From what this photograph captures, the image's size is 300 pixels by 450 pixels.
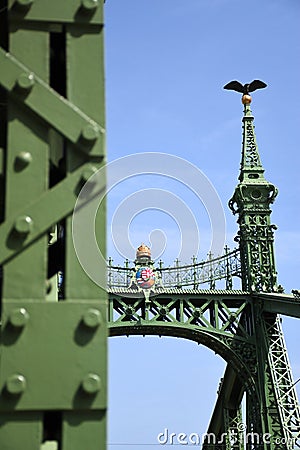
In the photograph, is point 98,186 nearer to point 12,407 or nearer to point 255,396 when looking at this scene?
point 12,407

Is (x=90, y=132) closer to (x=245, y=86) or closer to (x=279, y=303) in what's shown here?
(x=279, y=303)

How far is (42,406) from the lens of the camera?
2.88 meters

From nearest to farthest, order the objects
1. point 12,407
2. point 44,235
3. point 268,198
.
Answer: point 12,407 < point 44,235 < point 268,198

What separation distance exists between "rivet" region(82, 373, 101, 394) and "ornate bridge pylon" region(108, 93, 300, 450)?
20697mm

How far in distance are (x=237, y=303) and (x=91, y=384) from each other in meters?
22.8

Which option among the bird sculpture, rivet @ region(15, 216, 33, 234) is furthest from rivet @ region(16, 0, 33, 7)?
the bird sculpture

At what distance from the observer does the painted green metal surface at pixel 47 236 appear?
114 inches

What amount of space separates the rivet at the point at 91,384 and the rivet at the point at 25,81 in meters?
1.34

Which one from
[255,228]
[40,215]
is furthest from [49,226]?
[255,228]

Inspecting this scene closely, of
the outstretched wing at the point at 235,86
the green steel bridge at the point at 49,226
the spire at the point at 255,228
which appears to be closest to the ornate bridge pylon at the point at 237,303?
the spire at the point at 255,228

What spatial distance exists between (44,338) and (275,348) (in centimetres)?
2169

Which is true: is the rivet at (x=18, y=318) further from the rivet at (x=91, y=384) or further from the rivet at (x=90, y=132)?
the rivet at (x=90, y=132)

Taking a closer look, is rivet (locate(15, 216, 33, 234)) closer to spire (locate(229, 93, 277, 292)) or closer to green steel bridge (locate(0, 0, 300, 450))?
green steel bridge (locate(0, 0, 300, 450))

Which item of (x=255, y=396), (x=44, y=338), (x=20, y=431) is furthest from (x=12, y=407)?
(x=255, y=396)
